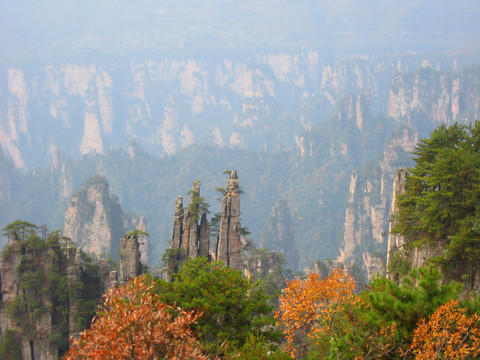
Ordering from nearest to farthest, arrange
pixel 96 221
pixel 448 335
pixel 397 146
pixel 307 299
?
pixel 448 335, pixel 307 299, pixel 96 221, pixel 397 146

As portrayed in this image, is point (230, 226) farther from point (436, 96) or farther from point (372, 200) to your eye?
point (436, 96)

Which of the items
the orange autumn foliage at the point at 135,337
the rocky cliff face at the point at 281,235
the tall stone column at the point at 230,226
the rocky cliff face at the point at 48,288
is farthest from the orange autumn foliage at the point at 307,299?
the rocky cliff face at the point at 281,235

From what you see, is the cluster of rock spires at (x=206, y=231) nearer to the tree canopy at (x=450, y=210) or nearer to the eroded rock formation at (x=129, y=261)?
the eroded rock formation at (x=129, y=261)

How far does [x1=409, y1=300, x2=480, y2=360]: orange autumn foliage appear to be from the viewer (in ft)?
Answer: 39.9

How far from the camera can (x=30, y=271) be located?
35625 mm

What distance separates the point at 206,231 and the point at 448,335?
2332 cm

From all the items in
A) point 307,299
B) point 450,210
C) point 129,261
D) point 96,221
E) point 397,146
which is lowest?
point 96,221

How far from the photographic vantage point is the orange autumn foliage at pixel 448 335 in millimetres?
12148

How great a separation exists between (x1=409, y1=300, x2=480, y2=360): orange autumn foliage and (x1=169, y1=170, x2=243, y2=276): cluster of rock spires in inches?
815

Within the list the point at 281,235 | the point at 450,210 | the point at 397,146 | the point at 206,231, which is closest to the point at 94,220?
the point at 281,235

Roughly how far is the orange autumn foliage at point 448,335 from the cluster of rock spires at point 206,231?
2071 centimetres

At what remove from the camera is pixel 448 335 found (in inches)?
489

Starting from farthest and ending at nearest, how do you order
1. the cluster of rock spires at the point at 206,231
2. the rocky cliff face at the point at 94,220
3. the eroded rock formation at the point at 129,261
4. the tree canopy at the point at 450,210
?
the rocky cliff face at the point at 94,220 < the cluster of rock spires at the point at 206,231 < the eroded rock formation at the point at 129,261 < the tree canopy at the point at 450,210

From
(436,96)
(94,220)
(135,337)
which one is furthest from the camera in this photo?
(436,96)
